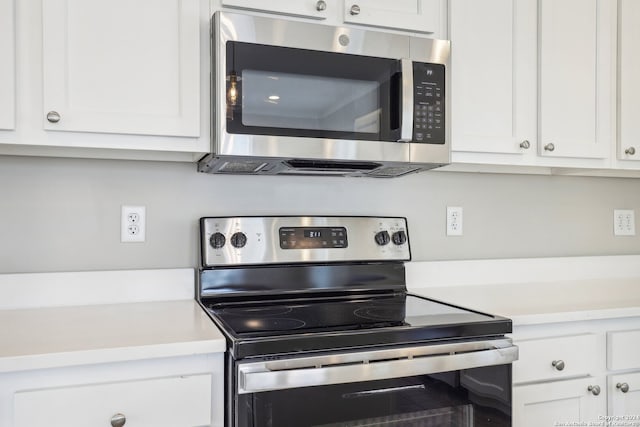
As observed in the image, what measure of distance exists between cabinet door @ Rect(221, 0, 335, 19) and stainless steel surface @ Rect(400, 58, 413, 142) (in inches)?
10.7

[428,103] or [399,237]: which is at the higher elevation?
[428,103]

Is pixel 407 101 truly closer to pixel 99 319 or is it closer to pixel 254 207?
pixel 254 207

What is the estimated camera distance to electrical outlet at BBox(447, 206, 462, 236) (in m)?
1.98

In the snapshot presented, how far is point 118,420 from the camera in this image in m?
1.07

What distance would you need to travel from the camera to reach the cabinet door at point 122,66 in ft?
4.19

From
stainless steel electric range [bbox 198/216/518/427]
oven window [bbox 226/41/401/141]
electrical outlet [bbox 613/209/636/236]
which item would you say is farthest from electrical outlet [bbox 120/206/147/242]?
electrical outlet [bbox 613/209/636/236]

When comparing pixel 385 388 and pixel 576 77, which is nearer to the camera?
pixel 385 388

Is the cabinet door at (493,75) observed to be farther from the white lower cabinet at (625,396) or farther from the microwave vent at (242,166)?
the white lower cabinet at (625,396)

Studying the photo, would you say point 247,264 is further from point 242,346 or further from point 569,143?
point 569,143

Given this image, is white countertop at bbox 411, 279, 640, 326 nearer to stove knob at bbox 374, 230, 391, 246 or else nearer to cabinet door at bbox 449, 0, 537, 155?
stove knob at bbox 374, 230, 391, 246

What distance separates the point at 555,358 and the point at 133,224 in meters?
1.30

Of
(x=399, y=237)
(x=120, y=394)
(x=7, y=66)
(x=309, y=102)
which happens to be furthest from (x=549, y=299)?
(x=7, y=66)

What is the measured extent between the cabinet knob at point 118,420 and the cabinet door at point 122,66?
2.21 ft

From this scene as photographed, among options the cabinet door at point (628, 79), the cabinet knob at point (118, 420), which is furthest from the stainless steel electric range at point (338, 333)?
the cabinet door at point (628, 79)
